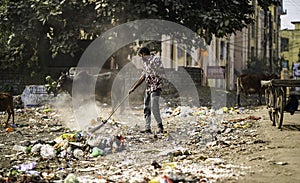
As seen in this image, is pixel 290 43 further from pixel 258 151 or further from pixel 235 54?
pixel 258 151

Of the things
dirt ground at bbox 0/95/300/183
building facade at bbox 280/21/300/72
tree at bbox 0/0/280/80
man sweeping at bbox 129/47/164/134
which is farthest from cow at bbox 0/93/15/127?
building facade at bbox 280/21/300/72

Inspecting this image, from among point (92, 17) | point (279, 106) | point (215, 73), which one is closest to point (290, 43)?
point (215, 73)

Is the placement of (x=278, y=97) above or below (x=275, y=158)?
above

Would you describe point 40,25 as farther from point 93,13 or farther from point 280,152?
point 280,152

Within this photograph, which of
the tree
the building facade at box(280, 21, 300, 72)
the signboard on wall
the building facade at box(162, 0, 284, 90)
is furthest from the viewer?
the building facade at box(280, 21, 300, 72)

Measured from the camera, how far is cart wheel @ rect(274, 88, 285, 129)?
877 centimetres

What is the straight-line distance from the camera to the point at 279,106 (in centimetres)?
903

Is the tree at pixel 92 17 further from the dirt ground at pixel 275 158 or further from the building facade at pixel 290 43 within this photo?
the building facade at pixel 290 43

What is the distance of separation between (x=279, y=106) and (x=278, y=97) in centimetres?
25

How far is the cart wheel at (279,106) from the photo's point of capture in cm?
877

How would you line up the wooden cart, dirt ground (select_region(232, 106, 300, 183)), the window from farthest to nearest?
the window < the wooden cart < dirt ground (select_region(232, 106, 300, 183))

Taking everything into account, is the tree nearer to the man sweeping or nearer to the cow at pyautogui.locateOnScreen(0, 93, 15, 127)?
the cow at pyautogui.locateOnScreen(0, 93, 15, 127)

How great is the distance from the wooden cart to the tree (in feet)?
18.8

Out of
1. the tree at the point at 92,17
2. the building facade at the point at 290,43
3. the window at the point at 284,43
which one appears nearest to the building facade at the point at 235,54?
the building facade at the point at 290,43
